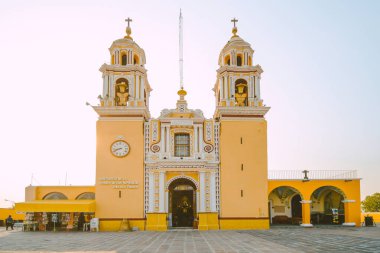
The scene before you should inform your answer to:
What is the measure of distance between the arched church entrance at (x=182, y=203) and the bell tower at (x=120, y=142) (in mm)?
3678

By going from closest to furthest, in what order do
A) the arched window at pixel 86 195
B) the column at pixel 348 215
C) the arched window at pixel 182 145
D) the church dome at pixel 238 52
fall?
the arched window at pixel 182 145 < the church dome at pixel 238 52 < the column at pixel 348 215 < the arched window at pixel 86 195

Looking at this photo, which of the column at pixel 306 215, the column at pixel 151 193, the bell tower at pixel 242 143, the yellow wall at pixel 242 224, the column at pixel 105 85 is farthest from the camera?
the column at pixel 306 215

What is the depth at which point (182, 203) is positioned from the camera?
107 ft

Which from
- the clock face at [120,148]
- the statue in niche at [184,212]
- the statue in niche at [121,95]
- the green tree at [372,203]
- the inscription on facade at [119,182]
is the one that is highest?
the statue in niche at [121,95]

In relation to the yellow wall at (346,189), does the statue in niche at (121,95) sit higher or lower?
higher

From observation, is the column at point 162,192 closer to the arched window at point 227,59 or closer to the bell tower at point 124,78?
the bell tower at point 124,78

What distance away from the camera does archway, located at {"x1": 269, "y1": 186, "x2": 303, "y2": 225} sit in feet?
121

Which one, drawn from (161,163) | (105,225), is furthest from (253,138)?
(105,225)

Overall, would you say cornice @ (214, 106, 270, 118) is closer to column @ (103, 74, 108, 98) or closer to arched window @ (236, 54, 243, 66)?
arched window @ (236, 54, 243, 66)

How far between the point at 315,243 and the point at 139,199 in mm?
13730

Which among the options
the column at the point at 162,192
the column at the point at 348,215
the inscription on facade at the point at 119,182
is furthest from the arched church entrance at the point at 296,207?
the inscription on facade at the point at 119,182

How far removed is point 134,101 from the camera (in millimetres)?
30469

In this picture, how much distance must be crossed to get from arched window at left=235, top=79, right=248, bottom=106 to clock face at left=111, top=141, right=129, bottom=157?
8.47m

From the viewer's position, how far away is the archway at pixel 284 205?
36781mm
